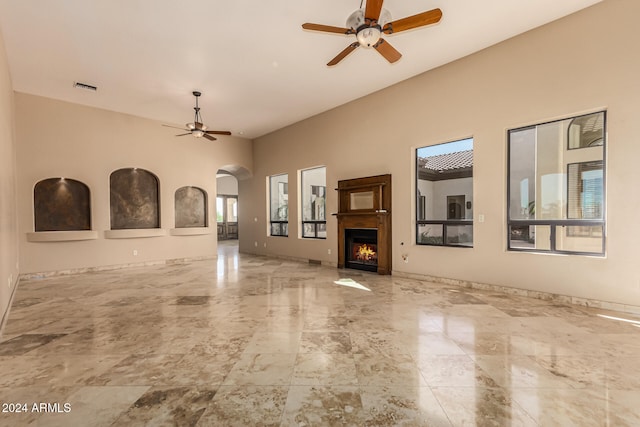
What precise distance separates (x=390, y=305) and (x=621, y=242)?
3.11 m

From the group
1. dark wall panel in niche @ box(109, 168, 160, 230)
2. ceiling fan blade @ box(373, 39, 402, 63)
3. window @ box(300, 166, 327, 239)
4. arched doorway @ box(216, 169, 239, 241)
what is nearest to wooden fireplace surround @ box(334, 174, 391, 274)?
window @ box(300, 166, 327, 239)

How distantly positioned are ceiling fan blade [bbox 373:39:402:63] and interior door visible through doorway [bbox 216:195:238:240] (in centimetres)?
1368

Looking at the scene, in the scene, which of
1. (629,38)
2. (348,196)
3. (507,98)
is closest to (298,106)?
(348,196)

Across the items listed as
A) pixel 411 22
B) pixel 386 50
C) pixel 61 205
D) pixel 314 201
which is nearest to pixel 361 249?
pixel 314 201

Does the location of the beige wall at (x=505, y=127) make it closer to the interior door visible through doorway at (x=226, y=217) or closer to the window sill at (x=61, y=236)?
the window sill at (x=61, y=236)

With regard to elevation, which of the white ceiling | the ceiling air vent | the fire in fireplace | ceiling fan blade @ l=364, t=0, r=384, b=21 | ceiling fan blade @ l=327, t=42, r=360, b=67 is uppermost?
the white ceiling

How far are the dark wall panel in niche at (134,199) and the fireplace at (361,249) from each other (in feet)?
17.9

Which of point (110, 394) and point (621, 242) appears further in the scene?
point (621, 242)

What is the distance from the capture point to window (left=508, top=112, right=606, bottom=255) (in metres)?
4.20

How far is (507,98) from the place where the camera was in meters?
4.88

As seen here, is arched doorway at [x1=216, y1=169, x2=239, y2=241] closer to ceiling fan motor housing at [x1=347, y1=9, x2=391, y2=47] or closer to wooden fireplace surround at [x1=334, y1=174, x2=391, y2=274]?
wooden fireplace surround at [x1=334, y1=174, x2=391, y2=274]

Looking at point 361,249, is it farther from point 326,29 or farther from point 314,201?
point 326,29

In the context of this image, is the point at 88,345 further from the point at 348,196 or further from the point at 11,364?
the point at 348,196

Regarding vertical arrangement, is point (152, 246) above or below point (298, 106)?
below
